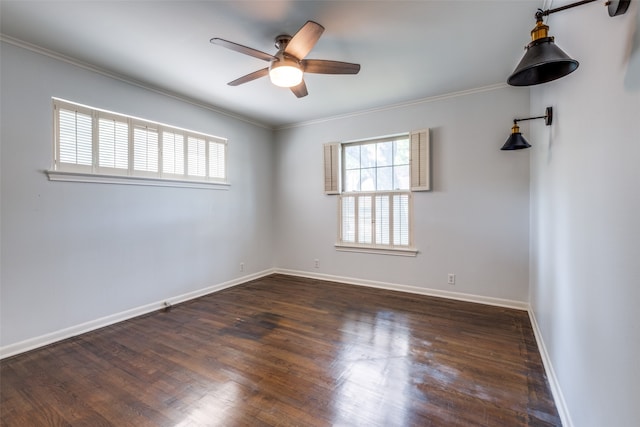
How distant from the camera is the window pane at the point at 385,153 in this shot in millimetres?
4188

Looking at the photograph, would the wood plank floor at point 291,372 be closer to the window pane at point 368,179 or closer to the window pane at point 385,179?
the window pane at point 385,179

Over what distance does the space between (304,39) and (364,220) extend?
2.83 m

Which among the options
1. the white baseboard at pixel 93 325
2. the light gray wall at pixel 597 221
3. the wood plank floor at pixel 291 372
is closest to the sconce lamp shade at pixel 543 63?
the light gray wall at pixel 597 221

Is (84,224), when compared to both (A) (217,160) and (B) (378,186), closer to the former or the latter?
(A) (217,160)

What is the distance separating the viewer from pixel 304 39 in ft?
6.59

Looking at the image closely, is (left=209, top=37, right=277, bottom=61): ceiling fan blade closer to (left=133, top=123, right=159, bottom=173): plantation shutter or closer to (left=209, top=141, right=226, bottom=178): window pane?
(left=133, top=123, right=159, bottom=173): plantation shutter

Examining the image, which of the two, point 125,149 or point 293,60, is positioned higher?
point 293,60

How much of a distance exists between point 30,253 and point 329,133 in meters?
3.88

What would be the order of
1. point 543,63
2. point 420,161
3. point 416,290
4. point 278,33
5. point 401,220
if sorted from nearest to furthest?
point 543,63 → point 278,33 → point 420,161 → point 416,290 → point 401,220

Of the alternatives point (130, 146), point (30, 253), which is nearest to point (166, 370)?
point (30, 253)

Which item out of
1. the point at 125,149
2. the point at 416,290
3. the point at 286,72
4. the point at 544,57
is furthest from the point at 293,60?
the point at 416,290

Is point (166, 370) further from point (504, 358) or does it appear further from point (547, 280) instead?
point (547, 280)

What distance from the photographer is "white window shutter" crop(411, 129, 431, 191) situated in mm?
3746

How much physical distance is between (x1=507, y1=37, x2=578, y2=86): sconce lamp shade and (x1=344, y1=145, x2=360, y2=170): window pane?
10.5 feet
